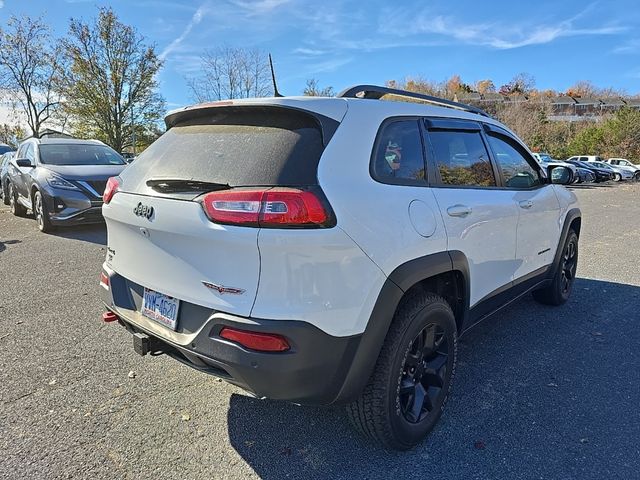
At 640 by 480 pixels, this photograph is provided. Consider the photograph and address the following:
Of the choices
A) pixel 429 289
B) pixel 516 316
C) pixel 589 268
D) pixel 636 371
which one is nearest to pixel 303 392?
pixel 429 289

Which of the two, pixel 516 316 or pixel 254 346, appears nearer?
pixel 254 346

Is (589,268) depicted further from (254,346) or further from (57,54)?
(57,54)

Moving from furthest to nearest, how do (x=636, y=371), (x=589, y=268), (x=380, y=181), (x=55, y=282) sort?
(x=589, y=268) → (x=55, y=282) → (x=636, y=371) → (x=380, y=181)

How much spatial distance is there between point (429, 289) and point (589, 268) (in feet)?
15.4

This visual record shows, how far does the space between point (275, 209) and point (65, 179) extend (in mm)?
7063

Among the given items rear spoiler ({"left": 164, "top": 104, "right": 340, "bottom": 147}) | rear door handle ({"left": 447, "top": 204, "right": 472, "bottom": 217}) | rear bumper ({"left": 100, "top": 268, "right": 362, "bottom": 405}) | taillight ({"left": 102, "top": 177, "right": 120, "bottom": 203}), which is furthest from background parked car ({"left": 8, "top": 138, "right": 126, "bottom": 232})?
rear door handle ({"left": 447, "top": 204, "right": 472, "bottom": 217})

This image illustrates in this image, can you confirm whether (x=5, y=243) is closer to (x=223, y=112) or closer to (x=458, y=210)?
(x=223, y=112)

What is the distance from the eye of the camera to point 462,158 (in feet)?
9.50

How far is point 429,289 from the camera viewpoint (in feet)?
8.46

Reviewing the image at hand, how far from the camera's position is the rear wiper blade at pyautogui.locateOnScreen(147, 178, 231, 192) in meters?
2.03

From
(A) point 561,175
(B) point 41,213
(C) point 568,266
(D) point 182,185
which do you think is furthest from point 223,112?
(B) point 41,213

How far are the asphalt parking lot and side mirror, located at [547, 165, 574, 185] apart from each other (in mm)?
1317

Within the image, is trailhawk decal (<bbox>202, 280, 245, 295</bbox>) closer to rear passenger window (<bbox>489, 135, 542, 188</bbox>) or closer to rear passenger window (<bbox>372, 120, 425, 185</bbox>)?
rear passenger window (<bbox>372, 120, 425, 185</bbox>)

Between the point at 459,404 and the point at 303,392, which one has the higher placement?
the point at 303,392
